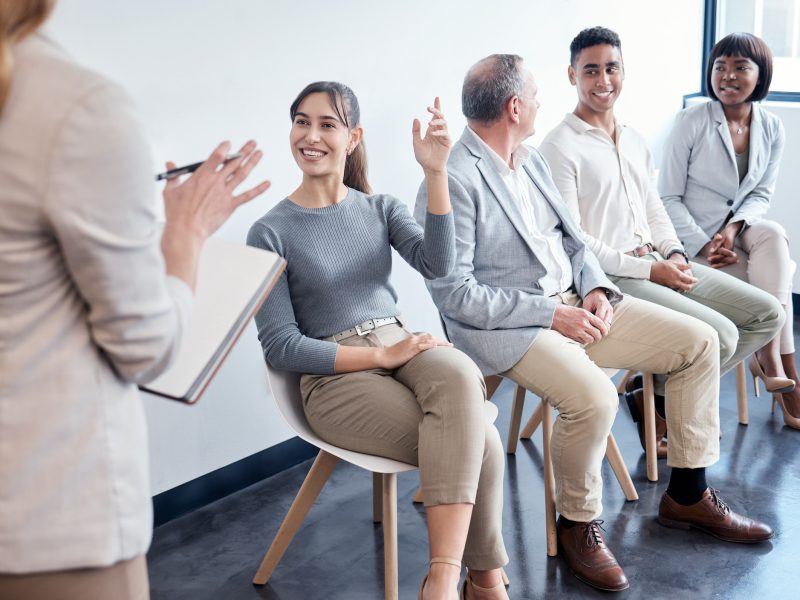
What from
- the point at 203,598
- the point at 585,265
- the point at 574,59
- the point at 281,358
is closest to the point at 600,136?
the point at 574,59

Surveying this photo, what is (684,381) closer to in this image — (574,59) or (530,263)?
(530,263)

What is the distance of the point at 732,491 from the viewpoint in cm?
292

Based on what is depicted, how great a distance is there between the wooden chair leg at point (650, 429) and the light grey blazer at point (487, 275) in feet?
1.78

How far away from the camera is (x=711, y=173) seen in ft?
11.8

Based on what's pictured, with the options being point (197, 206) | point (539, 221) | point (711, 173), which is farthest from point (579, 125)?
point (197, 206)

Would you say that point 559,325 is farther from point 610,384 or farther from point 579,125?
point 579,125

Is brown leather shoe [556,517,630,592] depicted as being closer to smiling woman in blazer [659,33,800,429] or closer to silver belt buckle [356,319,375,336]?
silver belt buckle [356,319,375,336]

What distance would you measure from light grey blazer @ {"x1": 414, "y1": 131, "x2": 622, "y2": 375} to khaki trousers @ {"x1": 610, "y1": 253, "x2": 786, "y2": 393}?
0.57 metres

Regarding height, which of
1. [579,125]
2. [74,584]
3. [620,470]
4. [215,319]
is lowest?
[620,470]

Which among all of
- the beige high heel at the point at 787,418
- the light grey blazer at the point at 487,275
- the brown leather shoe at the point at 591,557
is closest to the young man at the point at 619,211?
the beige high heel at the point at 787,418

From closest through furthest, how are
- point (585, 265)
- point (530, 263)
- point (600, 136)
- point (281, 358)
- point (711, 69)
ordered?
1. point (281, 358)
2. point (530, 263)
3. point (585, 265)
4. point (600, 136)
5. point (711, 69)

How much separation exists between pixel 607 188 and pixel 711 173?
649 mm

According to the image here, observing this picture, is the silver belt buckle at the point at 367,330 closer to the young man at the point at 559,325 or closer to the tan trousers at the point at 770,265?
the young man at the point at 559,325

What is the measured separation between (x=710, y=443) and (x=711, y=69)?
1.63m
